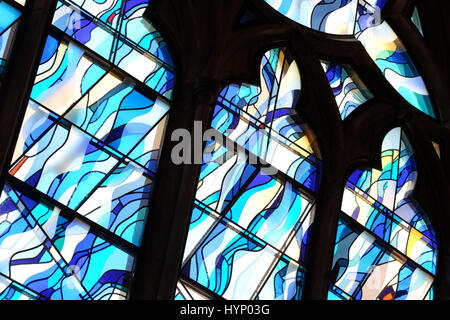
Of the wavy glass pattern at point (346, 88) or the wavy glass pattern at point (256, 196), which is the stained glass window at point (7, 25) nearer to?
the wavy glass pattern at point (256, 196)

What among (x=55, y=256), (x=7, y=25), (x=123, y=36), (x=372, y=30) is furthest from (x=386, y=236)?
(x=7, y=25)

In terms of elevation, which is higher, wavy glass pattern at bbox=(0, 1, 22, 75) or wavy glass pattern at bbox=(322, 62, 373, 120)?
wavy glass pattern at bbox=(322, 62, 373, 120)

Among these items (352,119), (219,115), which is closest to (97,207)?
(219,115)

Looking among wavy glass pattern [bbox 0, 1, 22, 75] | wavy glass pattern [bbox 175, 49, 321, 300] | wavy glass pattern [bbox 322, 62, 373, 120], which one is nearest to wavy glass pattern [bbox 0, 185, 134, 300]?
wavy glass pattern [bbox 175, 49, 321, 300]

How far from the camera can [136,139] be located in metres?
6.59

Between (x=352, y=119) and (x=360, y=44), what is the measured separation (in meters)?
0.65

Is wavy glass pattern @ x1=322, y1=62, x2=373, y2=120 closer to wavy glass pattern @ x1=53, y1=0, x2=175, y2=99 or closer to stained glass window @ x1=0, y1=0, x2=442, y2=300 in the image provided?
stained glass window @ x1=0, y1=0, x2=442, y2=300

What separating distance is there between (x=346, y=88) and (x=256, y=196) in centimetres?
144

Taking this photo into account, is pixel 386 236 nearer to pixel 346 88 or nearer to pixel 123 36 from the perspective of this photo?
pixel 346 88

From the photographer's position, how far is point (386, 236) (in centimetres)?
778

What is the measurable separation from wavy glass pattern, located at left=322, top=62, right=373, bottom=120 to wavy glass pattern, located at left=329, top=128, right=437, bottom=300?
1.22 ft

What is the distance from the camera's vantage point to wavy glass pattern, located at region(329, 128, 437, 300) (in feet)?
24.4
